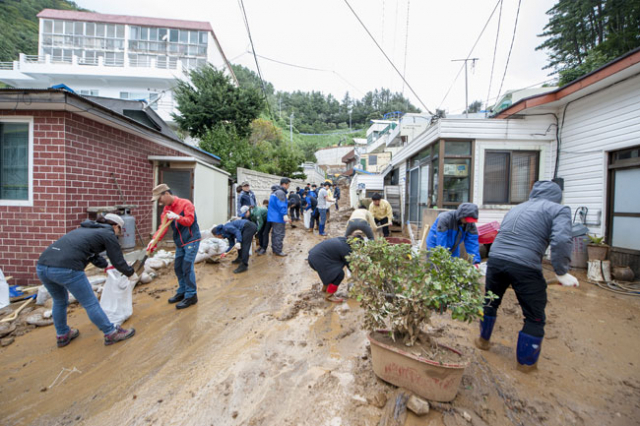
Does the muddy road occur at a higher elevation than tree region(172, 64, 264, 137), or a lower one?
lower

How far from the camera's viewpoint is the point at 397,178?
1209 cm

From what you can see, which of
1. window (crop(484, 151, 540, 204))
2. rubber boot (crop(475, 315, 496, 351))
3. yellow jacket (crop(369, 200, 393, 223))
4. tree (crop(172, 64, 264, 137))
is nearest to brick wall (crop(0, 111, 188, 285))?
yellow jacket (crop(369, 200, 393, 223))

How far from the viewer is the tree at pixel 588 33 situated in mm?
12156

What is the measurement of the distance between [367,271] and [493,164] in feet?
19.1

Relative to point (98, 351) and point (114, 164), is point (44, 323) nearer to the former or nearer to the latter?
point (98, 351)

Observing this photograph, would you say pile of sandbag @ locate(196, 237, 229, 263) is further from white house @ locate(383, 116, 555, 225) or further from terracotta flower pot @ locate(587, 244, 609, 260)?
terracotta flower pot @ locate(587, 244, 609, 260)

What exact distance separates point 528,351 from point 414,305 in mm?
1310

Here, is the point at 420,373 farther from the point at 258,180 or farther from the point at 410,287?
the point at 258,180

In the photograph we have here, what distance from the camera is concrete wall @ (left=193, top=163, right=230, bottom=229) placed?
25.4 ft

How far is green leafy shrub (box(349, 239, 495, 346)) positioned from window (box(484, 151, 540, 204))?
534 cm

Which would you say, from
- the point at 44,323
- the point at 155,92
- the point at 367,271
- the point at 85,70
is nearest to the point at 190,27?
the point at 155,92

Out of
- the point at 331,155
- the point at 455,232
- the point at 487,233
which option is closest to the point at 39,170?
the point at 455,232

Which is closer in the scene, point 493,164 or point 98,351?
point 98,351

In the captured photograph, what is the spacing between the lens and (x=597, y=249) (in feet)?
16.5
